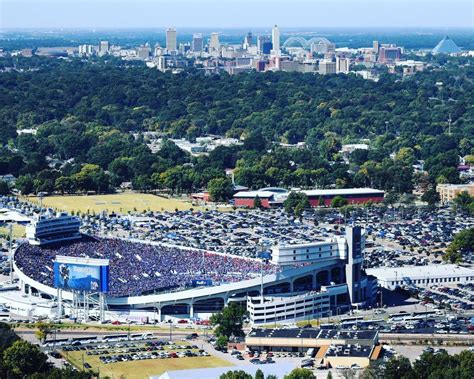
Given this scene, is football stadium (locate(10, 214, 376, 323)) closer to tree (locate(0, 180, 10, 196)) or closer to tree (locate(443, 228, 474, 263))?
tree (locate(443, 228, 474, 263))

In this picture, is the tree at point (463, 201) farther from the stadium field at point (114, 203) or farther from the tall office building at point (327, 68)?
the tall office building at point (327, 68)

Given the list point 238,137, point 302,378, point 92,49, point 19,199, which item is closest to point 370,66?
point 92,49

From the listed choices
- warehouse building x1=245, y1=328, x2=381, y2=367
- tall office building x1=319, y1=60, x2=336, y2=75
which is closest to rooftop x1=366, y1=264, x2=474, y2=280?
warehouse building x1=245, y1=328, x2=381, y2=367

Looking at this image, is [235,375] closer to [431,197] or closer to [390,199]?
[390,199]

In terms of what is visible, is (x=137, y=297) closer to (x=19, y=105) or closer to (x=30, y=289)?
(x=30, y=289)

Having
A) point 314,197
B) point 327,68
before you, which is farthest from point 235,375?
point 327,68
